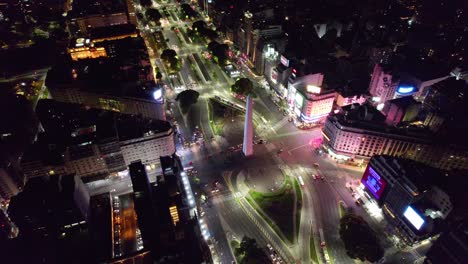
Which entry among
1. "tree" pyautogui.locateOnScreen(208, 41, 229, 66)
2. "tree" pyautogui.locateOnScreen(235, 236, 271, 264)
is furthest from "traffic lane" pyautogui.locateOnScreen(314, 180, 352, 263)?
"tree" pyautogui.locateOnScreen(208, 41, 229, 66)

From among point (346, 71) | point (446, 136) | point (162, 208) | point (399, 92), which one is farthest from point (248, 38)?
point (162, 208)

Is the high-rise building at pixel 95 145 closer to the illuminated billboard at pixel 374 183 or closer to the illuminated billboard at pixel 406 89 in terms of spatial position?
the illuminated billboard at pixel 374 183

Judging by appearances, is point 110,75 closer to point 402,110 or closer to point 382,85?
point 382,85

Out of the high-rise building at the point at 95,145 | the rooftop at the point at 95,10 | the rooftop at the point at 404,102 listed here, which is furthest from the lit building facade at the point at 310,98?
the rooftop at the point at 95,10

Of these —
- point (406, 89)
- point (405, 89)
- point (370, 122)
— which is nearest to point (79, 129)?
point (370, 122)

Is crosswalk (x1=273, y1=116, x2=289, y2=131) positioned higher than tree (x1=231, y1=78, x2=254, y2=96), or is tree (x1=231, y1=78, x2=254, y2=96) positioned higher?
tree (x1=231, y1=78, x2=254, y2=96)

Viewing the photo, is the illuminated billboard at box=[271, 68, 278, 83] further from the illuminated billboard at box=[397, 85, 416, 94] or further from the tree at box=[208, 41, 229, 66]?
the illuminated billboard at box=[397, 85, 416, 94]
